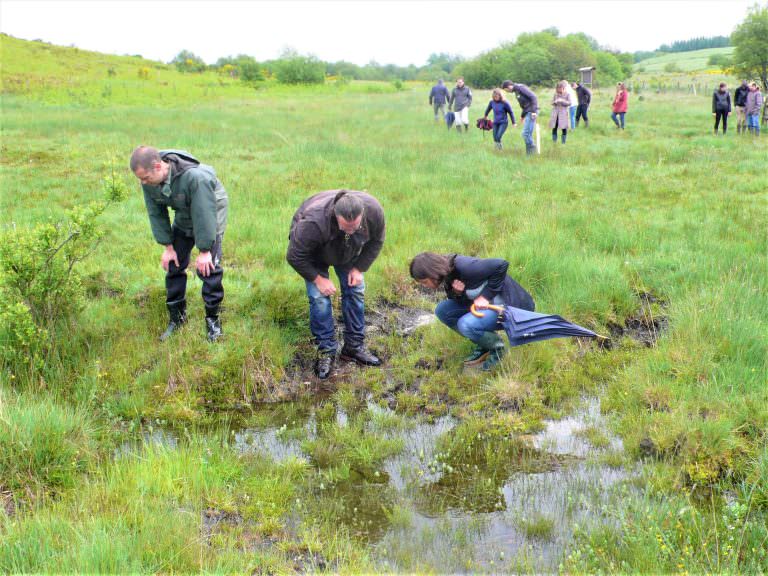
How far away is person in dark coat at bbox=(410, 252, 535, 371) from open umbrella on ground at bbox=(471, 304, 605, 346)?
177mm

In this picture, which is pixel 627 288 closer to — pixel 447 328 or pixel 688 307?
pixel 688 307

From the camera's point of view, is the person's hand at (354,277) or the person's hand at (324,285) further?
the person's hand at (354,277)

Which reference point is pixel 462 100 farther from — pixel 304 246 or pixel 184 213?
pixel 304 246

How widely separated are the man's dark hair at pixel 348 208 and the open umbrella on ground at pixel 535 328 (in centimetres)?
147

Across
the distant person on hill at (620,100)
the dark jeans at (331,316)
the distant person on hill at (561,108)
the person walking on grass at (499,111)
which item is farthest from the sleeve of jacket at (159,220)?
the distant person on hill at (620,100)

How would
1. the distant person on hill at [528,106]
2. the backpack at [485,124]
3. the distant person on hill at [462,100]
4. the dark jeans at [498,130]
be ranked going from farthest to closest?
the distant person on hill at [462,100], the backpack at [485,124], the dark jeans at [498,130], the distant person on hill at [528,106]

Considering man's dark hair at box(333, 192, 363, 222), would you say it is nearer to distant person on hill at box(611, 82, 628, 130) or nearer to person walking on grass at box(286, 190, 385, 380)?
person walking on grass at box(286, 190, 385, 380)

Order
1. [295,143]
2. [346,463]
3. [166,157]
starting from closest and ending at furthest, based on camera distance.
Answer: [346,463] → [166,157] → [295,143]

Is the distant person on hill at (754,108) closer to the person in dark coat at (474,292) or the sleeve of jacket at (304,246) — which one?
the person in dark coat at (474,292)

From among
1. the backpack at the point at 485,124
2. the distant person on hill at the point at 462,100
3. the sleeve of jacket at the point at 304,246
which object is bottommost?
the sleeve of jacket at the point at 304,246

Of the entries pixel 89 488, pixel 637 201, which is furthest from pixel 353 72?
pixel 89 488

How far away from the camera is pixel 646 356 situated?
545 centimetres

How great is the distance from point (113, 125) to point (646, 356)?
60.3 feet

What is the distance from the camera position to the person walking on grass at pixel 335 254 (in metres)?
5.19
